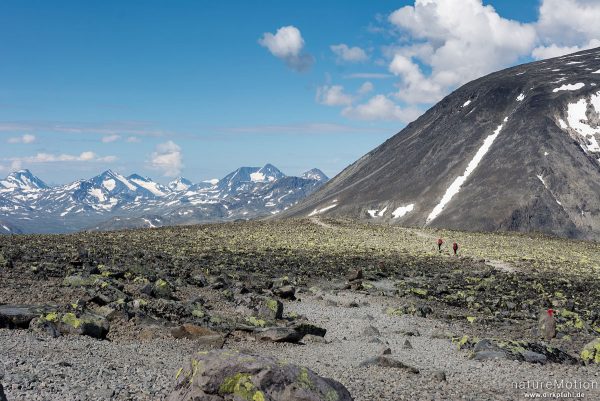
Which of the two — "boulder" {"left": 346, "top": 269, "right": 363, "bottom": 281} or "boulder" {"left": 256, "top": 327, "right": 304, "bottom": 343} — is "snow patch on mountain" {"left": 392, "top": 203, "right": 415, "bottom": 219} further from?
"boulder" {"left": 256, "top": 327, "right": 304, "bottom": 343}

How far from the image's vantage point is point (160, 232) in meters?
63.3

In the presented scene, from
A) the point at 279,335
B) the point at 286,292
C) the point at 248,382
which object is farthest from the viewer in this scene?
the point at 286,292

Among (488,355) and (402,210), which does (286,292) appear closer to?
(488,355)

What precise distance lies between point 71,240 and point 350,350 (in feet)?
124

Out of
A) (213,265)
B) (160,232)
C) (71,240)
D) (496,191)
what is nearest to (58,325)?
A: (213,265)

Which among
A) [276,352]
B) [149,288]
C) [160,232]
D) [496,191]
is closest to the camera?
[276,352]

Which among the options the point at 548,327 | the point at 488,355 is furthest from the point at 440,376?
the point at 548,327

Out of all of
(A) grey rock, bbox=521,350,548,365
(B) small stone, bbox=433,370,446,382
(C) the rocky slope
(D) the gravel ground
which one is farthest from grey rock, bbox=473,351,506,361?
(B) small stone, bbox=433,370,446,382

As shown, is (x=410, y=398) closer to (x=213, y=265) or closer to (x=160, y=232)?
(x=213, y=265)

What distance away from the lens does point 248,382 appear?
10508 mm

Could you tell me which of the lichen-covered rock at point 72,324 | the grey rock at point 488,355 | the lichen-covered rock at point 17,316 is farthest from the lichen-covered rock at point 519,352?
the lichen-covered rock at point 17,316

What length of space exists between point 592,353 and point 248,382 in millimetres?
15676

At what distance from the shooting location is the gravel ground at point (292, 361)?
12.6 m

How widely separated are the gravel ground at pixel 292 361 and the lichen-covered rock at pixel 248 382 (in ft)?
6.76
